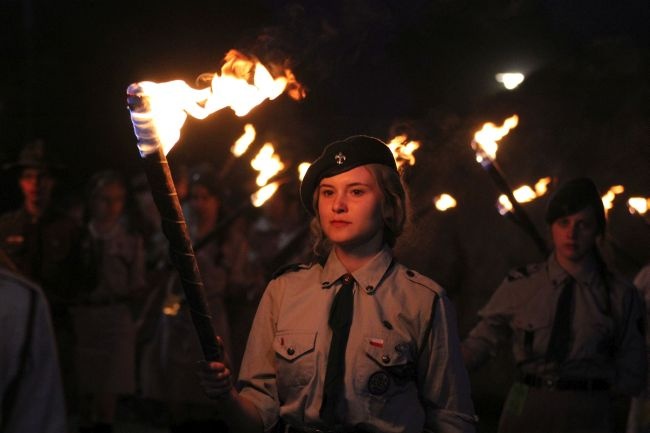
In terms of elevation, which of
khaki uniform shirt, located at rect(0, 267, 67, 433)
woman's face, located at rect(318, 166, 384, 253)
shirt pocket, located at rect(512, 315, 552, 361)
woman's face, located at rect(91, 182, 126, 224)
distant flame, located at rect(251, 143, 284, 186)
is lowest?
khaki uniform shirt, located at rect(0, 267, 67, 433)

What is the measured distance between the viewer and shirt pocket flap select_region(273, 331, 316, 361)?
4109mm

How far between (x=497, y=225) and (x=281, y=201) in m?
2.32

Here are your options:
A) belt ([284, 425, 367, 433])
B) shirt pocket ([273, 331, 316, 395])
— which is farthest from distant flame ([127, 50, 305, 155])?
belt ([284, 425, 367, 433])

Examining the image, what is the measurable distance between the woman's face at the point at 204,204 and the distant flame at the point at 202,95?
449cm

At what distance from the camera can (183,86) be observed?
150 inches

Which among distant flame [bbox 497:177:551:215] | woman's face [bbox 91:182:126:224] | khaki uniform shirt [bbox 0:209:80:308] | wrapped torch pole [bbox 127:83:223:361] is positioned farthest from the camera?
woman's face [bbox 91:182:126:224]

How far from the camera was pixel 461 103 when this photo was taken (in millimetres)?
11000

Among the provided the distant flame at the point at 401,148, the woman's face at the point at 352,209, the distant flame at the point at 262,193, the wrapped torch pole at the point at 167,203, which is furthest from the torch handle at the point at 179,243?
the distant flame at the point at 262,193

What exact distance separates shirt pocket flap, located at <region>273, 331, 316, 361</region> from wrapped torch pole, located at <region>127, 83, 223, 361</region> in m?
0.47

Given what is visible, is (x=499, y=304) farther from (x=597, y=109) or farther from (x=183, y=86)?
(x=597, y=109)

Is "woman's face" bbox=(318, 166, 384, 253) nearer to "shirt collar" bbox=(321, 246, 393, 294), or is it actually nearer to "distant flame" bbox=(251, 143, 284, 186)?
"shirt collar" bbox=(321, 246, 393, 294)

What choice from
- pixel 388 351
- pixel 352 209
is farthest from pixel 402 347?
pixel 352 209

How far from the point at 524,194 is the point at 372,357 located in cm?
503

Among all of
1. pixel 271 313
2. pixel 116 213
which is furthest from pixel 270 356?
pixel 116 213
